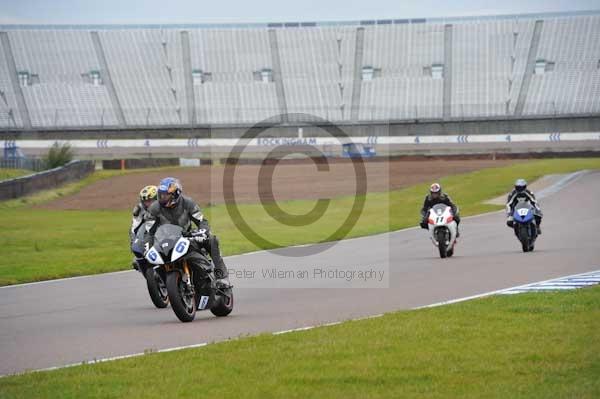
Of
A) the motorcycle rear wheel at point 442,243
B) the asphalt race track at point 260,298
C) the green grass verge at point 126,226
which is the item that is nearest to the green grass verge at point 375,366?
the asphalt race track at point 260,298

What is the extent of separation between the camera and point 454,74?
243ft

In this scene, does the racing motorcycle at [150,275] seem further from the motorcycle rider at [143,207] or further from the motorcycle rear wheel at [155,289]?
the motorcycle rider at [143,207]

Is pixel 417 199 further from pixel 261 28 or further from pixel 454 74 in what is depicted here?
pixel 261 28

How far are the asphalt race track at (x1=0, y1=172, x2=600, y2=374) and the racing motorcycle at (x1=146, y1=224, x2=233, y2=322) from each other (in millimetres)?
184

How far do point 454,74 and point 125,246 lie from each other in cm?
5149

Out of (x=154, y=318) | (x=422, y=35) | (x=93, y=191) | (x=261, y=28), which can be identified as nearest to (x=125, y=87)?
(x=261, y=28)

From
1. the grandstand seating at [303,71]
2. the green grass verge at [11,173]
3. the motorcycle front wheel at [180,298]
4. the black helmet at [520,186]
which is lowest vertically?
the green grass verge at [11,173]

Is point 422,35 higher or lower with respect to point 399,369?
higher

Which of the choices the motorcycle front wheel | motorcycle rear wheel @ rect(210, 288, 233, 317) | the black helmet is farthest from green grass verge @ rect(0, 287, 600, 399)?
the black helmet

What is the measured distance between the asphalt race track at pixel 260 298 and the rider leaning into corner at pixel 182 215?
2.36ft

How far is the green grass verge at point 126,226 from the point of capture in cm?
2094

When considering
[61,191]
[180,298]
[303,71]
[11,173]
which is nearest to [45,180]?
[61,191]

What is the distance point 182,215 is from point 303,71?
2588 inches

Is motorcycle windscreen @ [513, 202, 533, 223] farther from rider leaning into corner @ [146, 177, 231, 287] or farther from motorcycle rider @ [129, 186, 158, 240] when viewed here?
rider leaning into corner @ [146, 177, 231, 287]
